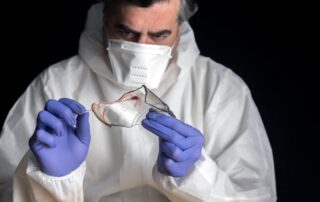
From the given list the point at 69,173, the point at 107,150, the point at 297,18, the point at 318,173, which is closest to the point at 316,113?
the point at 318,173

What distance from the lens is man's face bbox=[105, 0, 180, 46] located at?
156 cm

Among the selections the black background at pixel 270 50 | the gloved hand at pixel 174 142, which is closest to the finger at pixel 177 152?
the gloved hand at pixel 174 142

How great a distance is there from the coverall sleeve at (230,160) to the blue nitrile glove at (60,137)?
7.8 inches

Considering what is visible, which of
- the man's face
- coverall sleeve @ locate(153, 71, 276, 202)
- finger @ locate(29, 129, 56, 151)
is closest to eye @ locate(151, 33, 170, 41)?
the man's face

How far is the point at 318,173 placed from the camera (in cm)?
197

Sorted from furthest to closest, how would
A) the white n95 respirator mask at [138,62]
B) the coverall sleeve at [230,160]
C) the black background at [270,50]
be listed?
1. the black background at [270,50]
2. the white n95 respirator mask at [138,62]
3. the coverall sleeve at [230,160]

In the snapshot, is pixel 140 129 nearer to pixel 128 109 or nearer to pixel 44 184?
pixel 128 109

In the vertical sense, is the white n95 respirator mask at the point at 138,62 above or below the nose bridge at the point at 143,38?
below

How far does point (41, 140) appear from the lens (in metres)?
1.31

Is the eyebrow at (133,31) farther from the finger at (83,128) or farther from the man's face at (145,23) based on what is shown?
the finger at (83,128)

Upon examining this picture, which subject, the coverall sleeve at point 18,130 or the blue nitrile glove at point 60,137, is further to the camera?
the coverall sleeve at point 18,130

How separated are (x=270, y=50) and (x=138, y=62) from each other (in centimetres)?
62

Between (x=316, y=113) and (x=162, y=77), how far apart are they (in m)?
0.59

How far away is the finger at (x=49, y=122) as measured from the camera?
4.33 feet
